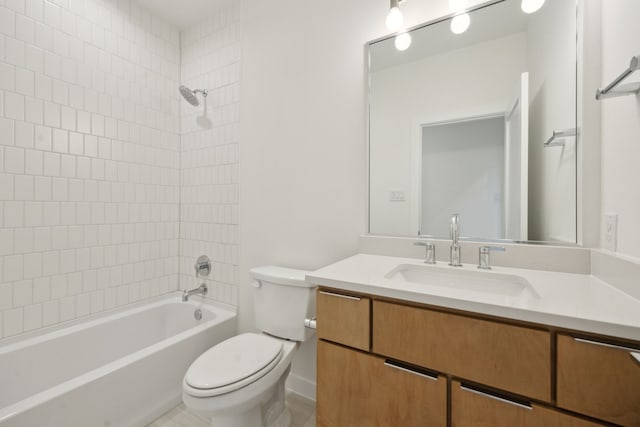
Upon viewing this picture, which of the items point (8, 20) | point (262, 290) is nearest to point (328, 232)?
point (262, 290)

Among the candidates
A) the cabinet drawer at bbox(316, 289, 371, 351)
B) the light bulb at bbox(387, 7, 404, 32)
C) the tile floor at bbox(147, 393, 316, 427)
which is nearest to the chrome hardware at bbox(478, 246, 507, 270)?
the cabinet drawer at bbox(316, 289, 371, 351)

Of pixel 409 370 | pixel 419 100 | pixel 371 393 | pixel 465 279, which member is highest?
pixel 419 100

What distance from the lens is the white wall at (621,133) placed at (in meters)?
0.78

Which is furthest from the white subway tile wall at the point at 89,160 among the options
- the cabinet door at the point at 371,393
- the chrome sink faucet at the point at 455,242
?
the chrome sink faucet at the point at 455,242

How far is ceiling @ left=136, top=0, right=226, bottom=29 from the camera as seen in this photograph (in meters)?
1.98

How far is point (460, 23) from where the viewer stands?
1.24 meters

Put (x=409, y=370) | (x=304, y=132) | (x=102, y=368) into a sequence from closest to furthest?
1. (x=409, y=370)
2. (x=102, y=368)
3. (x=304, y=132)

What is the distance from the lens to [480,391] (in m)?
0.74

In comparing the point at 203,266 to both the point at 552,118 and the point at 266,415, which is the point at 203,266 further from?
the point at 552,118

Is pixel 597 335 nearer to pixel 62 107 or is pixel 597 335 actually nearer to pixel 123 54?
pixel 62 107

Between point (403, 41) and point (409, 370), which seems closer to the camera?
point (409, 370)

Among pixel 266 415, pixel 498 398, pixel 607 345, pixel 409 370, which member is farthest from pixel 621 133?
pixel 266 415

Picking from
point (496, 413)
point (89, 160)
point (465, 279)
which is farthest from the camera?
point (89, 160)

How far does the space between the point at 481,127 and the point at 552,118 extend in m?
0.25
